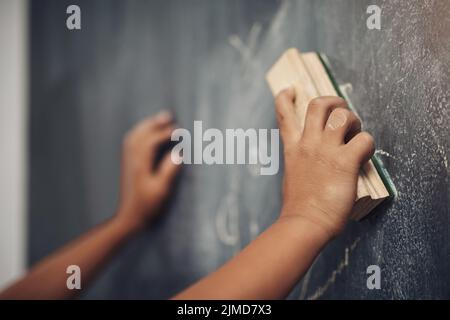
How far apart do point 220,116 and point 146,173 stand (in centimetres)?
15

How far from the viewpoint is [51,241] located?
882 millimetres

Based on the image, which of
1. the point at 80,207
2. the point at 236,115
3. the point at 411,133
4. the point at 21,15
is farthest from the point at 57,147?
the point at 411,133

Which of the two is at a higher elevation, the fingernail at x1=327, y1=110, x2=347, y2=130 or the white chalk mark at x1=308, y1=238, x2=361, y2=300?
the fingernail at x1=327, y1=110, x2=347, y2=130

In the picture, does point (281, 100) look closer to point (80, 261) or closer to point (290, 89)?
point (290, 89)

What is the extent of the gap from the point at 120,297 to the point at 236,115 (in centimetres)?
37

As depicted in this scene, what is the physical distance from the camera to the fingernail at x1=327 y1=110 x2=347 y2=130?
12.6 inches

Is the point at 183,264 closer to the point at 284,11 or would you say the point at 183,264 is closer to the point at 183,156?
the point at 183,156

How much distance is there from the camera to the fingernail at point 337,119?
12.6 inches

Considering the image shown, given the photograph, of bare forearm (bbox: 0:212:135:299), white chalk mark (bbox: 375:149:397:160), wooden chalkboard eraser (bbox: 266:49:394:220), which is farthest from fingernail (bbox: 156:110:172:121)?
white chalk mark (bbox: 375:149:397:160)

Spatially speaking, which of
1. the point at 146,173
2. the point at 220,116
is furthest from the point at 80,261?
the point at 220,116

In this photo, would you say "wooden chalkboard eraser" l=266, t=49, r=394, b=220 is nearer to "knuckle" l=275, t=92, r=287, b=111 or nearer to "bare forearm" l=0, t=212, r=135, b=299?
"knuckle" l=275, t=92, r=287, b=111

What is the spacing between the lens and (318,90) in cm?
37

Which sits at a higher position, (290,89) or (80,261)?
(290,89)

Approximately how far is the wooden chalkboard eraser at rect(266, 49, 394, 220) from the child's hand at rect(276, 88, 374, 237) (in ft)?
0.05
